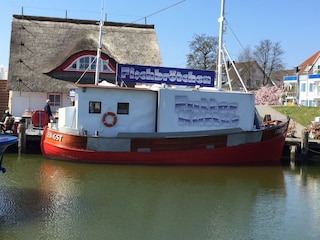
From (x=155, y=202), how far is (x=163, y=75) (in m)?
7.11

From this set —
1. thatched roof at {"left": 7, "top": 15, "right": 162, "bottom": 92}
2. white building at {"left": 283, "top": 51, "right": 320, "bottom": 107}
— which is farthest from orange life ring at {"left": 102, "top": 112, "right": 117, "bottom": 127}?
white building at {"left": 283, "top": 51, "right": 320, "bottom": 107}

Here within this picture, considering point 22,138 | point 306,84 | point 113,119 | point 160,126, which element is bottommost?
point 22,138

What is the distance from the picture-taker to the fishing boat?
16891 millimetres

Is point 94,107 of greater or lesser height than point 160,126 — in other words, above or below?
above

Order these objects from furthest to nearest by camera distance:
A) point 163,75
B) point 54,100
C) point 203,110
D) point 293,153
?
point 54,100, point 293,153, point 203,110, point 163,75

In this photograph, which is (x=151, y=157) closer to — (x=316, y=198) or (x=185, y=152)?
(x=185, y=152)

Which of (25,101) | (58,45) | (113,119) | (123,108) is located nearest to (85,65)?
(58,45)

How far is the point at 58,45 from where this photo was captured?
29.0 meters

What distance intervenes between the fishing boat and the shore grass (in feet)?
45.0

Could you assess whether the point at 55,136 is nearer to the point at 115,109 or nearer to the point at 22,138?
the point at 22,138

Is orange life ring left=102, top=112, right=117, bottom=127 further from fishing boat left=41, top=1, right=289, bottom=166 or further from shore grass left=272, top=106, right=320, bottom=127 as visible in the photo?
shore grass left=272, top=106, right=320, bottom=127

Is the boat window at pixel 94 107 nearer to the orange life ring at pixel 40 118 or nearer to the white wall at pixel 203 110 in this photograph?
the white wall at pixel 203 110

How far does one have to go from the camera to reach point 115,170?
629 inches

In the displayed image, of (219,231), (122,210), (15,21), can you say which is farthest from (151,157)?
(15,21)
